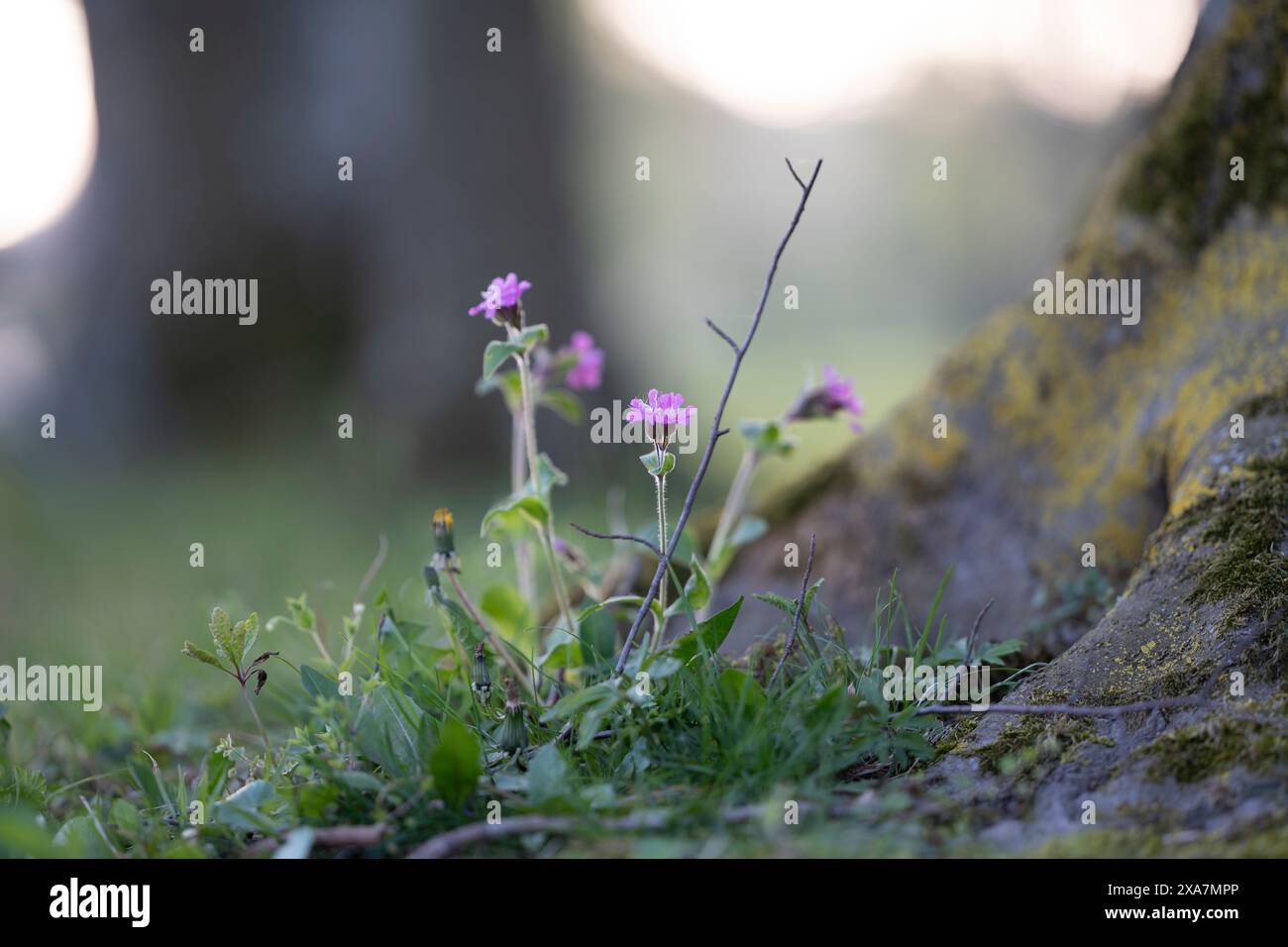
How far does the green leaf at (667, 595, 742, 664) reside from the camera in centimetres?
177

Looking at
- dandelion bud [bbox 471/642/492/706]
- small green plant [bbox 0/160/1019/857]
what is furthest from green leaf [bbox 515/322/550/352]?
dandelion bud [bbox 471/642/492/706]

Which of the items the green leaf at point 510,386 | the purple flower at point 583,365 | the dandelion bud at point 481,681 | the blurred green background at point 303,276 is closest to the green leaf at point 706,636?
the dandelion bud at point 481,681

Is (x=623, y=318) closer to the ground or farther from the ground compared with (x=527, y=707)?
farther from the ground

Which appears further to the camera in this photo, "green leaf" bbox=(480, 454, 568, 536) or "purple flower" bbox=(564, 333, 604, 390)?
"purple flower" bbox=(564, 333, 604, 390)

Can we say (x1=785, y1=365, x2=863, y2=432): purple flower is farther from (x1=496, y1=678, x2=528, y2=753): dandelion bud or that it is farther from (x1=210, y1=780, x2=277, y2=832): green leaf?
(x1=210, y1=780, x2=277, y2=832): green leaf

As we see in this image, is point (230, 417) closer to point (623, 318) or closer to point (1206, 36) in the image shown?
point (623, 318)

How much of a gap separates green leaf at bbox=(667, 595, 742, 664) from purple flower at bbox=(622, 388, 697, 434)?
1.12ft

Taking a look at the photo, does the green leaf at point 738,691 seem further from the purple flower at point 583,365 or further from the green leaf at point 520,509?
the purple flower at point 583,365

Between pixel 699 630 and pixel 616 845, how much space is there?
489mm

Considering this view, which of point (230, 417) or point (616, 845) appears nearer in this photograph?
point (616, 845)

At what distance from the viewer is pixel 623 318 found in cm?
578

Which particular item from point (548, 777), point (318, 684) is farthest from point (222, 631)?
point (548, 777)

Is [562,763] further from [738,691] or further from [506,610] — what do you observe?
[506,610]
